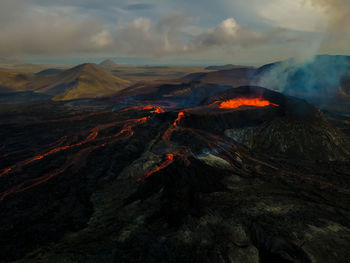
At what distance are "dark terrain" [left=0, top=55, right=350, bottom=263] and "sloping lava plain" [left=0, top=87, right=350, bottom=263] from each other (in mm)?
118

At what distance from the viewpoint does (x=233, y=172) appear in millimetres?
31391

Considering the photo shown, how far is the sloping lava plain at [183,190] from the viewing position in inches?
679

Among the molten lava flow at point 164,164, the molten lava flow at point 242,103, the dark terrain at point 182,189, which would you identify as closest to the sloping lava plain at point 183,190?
the dark terrain at point 182,189

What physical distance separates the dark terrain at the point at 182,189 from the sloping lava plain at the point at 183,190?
0.39 ft

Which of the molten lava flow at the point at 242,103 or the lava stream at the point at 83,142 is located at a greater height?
the molten lava flow at the point at 242,103

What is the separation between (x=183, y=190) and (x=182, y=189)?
24 cm

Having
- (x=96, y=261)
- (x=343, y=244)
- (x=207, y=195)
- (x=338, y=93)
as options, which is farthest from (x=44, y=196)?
(x=338, y=93)

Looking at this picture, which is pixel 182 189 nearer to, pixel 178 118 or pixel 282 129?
pixel 178 118

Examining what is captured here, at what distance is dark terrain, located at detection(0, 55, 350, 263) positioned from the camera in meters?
17.2

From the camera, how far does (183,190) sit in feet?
85.0

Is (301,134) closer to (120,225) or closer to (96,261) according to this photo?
(120,225)

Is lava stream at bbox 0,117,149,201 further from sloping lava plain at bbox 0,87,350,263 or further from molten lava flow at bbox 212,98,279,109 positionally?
molten lava flow at bbox 212,98,279,109

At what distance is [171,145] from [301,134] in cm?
2611

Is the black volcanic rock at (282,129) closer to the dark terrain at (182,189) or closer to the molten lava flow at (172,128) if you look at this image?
the dark terrain at (182,189)
